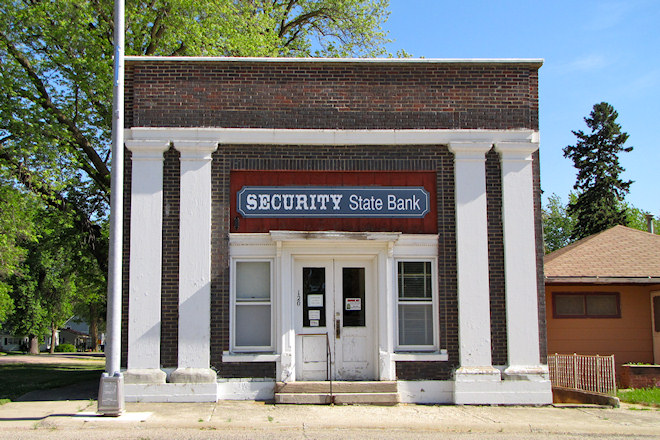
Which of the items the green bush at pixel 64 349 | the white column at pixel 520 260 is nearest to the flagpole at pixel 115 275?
the white column at pixel 520 260

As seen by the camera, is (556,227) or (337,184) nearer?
(337,184)

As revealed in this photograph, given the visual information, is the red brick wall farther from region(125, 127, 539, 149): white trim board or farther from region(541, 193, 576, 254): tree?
region(541, 193, 576, 254): tree

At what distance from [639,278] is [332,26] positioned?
1718 centimetres

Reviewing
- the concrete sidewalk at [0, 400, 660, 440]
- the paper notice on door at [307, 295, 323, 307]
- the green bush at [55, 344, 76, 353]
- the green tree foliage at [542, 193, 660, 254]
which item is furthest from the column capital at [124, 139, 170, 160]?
the green bush at [55, 344, 76, 353]

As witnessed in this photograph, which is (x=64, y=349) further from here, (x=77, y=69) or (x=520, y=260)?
(x=520, y=260)

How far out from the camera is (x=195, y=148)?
11.8 m

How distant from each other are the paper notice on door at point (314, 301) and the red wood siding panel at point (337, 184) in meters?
1.21

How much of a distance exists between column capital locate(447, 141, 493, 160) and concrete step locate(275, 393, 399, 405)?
14.5 feet

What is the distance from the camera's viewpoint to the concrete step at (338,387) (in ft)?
36.7

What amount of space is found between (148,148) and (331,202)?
11.0 ft

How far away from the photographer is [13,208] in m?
19.1

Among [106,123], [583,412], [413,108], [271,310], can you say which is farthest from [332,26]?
[583,412]

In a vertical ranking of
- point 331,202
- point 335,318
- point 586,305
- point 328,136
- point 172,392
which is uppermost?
point 328,136

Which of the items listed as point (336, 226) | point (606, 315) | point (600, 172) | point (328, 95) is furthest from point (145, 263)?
point (600, 172)
